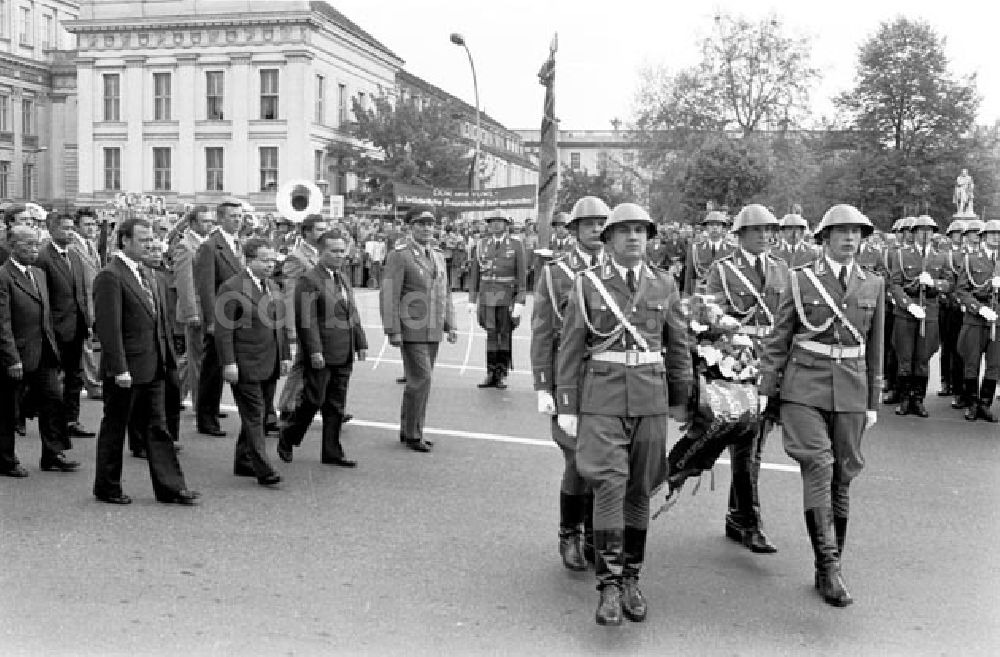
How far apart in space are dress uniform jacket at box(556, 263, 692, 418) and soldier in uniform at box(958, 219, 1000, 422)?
7370 mm

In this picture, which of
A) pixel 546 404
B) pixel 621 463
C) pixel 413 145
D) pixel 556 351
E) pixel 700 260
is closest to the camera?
pixel 621 463

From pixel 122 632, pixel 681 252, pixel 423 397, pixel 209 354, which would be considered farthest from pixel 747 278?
pixel 681 252

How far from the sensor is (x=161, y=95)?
57.4 meters

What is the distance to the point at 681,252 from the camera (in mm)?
28125

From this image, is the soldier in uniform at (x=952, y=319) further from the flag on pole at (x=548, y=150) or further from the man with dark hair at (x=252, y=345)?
the man with dark hair at (x=252, y=345)

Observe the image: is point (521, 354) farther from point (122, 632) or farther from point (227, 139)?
point (227, 139)

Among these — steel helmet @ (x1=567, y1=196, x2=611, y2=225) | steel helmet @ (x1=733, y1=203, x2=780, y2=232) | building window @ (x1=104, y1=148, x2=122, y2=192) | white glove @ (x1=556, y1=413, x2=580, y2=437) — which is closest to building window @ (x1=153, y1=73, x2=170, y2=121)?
building window @ (x1=104, y1=148, x2=122, y2=192)

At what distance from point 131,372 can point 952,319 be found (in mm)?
9592

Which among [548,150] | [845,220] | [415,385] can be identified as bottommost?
[415,385]

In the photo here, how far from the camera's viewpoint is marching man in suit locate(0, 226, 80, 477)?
8.23m

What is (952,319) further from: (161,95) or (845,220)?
(161,95)

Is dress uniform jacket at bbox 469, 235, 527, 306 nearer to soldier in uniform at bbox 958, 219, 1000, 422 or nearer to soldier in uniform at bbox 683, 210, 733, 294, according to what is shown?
soldier in uniform at bbox 683, 210, 733, 294

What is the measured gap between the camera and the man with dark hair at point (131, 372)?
292 inches

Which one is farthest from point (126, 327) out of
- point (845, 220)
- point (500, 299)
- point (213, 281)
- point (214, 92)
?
point (214, 92)
